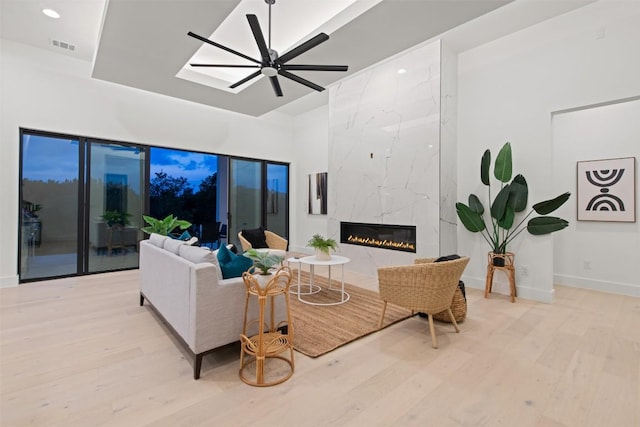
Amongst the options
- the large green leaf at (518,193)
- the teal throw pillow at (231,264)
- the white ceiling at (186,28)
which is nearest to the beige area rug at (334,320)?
the teal throw pillow at (231,264)

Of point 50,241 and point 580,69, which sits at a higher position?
point 580,69

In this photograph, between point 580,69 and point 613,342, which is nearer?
point 613,342

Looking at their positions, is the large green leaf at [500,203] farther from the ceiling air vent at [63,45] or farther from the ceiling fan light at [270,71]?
the ceiling air vent at [63,45]

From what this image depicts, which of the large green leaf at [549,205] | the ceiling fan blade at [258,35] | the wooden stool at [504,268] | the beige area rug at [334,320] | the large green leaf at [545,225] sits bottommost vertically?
the beige area rug at [334,320]

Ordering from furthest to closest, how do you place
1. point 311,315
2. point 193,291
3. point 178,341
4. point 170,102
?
point 170,102 → point 311,315 → point 178,341 → point 193,291

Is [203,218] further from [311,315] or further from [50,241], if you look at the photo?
[311,315]

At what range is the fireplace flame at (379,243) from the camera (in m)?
4.93

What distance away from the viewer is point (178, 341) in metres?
2.71

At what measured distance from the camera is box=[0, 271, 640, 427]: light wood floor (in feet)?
5.81

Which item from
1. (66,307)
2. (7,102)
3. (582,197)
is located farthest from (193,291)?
(582,197)

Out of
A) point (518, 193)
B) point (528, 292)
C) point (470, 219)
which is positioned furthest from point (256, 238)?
point (528, 292)

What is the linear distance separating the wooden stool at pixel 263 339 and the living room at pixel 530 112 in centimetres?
319

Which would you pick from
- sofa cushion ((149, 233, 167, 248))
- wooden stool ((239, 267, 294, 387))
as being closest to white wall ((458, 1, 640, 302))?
wooden stool ((239, 267, 294, 387))

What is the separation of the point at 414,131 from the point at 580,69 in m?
2.13
